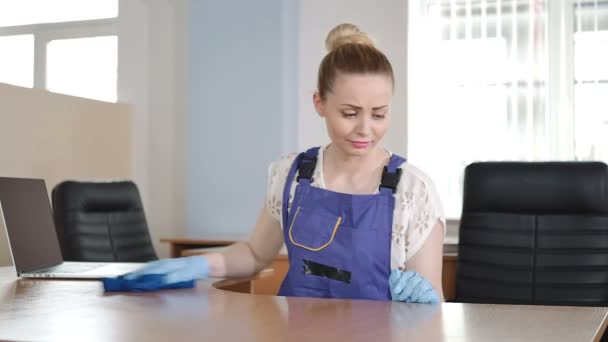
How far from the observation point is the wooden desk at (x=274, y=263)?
3.21 metres

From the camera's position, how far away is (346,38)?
7.16 feet

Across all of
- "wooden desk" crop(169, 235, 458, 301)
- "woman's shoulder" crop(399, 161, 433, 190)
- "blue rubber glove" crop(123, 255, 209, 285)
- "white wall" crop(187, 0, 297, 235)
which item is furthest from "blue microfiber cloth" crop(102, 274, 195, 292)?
"white wall" crop(187, 0, 297, 235)

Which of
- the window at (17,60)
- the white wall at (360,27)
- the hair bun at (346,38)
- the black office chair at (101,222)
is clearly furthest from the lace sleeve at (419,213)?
the white wall at (360,27)

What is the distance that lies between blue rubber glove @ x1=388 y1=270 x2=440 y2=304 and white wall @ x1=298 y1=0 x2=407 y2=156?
2.98 meters

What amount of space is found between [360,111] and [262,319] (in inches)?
28.0

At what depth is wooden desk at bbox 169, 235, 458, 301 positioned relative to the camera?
3205 millimetres

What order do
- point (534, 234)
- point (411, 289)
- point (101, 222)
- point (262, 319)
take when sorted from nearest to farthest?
point (262, 319)
point (411, 289)
point (534, 234)
point (101, 222)

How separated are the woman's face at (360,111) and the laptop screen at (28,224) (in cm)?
88

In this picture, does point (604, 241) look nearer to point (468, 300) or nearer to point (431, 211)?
point (468, 300)

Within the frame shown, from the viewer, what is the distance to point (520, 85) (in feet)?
15.7

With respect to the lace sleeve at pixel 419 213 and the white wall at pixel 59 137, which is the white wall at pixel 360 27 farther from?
the lace sleeve at pixel 419 213

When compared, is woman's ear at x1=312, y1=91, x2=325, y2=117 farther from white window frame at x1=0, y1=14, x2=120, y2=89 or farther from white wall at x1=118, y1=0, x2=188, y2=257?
white wall at x1=118, y1=0, x2=188, y2=257

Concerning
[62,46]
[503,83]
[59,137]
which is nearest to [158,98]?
[62,46]

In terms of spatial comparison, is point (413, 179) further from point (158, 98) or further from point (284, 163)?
point (158, 98)
